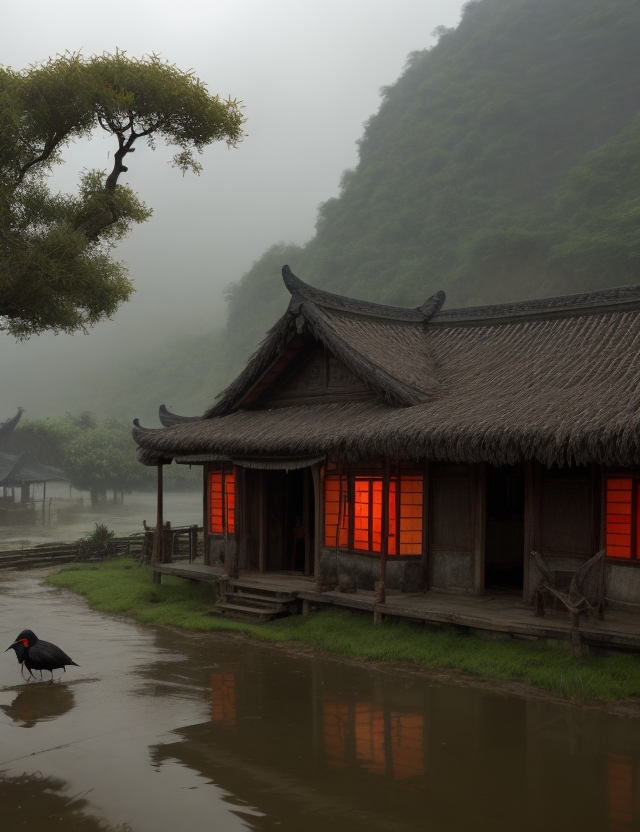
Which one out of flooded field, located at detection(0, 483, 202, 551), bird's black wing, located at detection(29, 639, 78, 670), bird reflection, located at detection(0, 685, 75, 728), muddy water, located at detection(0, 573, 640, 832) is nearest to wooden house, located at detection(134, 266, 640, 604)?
muddy water, located at detection(0, 573, 640, 832)

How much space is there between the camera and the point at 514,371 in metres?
16.3

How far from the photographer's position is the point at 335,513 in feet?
56.3

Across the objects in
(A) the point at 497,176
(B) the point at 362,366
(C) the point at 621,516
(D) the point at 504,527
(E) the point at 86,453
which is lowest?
(D) the point at 504,527

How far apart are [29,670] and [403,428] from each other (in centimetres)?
695

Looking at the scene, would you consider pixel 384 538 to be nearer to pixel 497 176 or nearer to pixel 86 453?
pixel 86 453

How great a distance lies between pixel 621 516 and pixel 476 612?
2786 millimetres

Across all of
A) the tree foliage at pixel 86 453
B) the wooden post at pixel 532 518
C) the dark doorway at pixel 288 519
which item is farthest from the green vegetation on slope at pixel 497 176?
the wooden post at pixel 532 518

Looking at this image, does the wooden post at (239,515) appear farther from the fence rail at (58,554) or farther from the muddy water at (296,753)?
the fence rail at (58,554)

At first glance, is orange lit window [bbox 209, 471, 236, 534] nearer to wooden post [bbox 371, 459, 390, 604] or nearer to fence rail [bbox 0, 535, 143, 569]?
wooden post [bbox 371, 459, 390, 604]

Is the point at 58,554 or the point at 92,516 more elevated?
the point at 58,554

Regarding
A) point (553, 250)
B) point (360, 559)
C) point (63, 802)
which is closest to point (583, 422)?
point (360, 559)

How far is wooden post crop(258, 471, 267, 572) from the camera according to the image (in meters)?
18.6

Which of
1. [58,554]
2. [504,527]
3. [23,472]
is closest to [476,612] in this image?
[504,527]

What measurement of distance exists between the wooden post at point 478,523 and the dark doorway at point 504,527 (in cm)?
204
